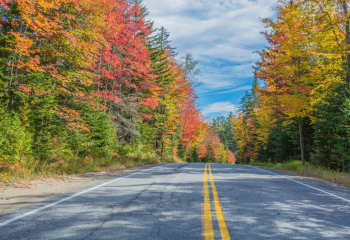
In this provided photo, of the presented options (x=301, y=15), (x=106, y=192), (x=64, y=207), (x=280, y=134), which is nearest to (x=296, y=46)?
(x=301, y=15)

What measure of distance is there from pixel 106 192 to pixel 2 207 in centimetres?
199

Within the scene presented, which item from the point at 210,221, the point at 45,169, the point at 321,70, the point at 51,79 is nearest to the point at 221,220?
the point at 210,221

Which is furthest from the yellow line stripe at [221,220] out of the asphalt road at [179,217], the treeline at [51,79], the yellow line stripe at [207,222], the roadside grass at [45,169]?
the treeline at [51,79]

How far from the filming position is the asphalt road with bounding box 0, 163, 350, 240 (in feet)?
9.28

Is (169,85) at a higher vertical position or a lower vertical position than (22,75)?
higher

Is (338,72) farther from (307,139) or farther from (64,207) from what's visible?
(64,207)

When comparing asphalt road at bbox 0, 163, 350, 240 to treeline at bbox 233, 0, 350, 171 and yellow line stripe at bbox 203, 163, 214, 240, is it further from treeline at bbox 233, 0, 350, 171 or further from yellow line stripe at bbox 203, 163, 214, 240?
treeline at bbox 233, 0, 350, 171

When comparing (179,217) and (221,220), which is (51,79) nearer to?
(179,217)

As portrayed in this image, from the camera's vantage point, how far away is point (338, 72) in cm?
1177

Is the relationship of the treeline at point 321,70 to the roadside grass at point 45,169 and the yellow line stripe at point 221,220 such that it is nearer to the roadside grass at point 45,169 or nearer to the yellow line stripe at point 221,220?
the yellow line stripe at point 221,220

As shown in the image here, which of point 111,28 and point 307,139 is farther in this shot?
point 307,139

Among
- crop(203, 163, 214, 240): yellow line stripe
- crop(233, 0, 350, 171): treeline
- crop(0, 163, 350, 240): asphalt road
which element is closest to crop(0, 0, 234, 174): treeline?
crop(0, 163, 350, 240): asphalt road

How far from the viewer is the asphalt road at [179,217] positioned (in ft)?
9.28

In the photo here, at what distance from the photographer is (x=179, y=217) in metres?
3.43
